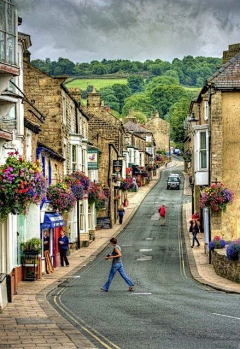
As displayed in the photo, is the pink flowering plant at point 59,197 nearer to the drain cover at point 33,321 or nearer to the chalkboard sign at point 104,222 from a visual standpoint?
the drain cover at point 33,321

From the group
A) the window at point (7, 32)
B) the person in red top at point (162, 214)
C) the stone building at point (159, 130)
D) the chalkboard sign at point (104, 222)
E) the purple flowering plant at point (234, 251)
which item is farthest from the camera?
the stone building at point (159, 130)

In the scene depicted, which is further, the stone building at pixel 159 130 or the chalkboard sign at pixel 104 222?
the stone building at pixel 159 130

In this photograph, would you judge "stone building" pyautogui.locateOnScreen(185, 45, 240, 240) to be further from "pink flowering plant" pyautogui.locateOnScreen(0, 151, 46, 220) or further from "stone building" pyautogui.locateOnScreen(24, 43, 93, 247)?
"pink flowering plant" pyautogui.locateOnScreen(0, 151, 46, 220)

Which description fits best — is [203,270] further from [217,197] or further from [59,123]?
[59,123]

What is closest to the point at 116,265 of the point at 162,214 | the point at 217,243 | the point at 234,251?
the point at 234,251

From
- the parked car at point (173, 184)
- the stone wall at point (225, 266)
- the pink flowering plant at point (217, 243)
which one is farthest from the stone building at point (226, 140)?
the parked car at point (173, 184)

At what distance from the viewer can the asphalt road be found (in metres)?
14.9

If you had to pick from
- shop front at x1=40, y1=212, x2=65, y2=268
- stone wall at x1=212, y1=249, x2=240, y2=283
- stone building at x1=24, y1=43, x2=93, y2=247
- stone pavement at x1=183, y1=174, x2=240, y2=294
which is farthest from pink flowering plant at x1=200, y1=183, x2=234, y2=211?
stone building at x1=24, y1=43, x2=93, y2=247

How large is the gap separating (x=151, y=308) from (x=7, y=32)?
8.44m

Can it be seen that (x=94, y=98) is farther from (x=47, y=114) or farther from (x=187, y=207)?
(x=47, y=114)

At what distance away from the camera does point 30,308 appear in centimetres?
2045

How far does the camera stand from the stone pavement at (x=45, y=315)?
48.4ft

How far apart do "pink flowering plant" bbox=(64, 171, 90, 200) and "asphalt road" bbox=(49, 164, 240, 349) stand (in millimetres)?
4031

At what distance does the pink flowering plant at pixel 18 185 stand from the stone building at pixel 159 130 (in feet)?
503
